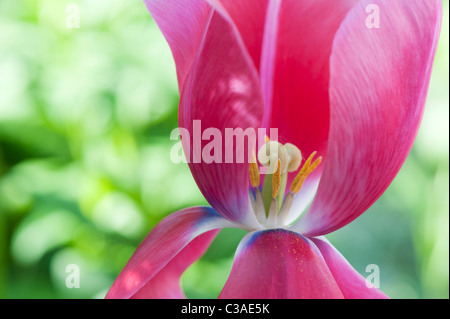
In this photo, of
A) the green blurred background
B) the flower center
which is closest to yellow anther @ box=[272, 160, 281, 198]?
the flower center

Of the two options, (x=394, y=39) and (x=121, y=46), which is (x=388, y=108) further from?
(x=121, y=46)

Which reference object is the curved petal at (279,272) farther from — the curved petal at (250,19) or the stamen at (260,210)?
the curved petal at (250,19)

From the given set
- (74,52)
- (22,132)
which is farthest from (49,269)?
(74,52)

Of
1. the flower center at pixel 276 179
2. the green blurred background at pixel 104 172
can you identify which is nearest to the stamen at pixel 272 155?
the flower center at pixel 276 179

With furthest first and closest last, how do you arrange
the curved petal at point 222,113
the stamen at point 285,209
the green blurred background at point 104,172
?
the green blurred background at point 104,172
the stamen at point 285,209
the curved petal at point 222,113

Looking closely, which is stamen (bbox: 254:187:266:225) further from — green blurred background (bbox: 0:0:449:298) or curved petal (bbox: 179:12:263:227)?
green blurred background (bbox: 0:0:449:298)
